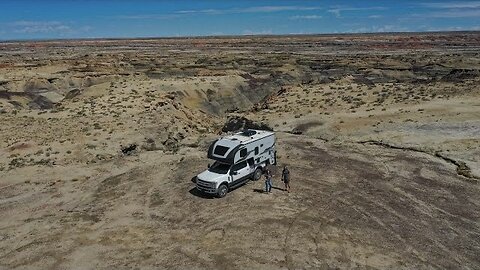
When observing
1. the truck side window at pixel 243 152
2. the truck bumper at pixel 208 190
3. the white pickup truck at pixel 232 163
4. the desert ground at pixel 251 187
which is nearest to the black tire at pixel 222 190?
the white pickup truck at pixel 232 163

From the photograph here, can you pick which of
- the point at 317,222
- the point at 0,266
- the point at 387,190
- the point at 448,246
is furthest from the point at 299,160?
the point at 0,266

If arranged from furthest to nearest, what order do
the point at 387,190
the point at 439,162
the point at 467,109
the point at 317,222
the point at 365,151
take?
the point at 467,109, the point at 365,151, the point at 439,162, the point at 387,190, the point at 317,222

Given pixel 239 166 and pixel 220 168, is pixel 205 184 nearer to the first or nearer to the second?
pixel 220 168

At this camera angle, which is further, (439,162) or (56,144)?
(56,144)

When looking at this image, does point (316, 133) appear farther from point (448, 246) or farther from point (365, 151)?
point (448, 246)


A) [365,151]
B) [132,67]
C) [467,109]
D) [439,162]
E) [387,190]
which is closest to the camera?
[387,190]

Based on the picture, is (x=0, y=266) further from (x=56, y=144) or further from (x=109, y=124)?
(x=109, y=124)

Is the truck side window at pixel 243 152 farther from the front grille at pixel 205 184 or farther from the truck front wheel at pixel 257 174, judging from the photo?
the front grille at pixel 205 184
